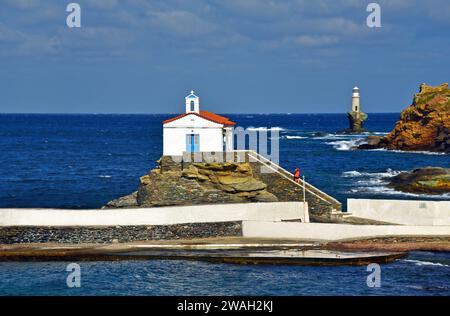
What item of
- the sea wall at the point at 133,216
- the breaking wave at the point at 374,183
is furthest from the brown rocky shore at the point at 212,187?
the breaking wave at the point at 374,183

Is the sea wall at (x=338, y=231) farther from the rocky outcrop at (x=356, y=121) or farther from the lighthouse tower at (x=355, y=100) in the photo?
the rocky outcrop at (x=356, y=121)

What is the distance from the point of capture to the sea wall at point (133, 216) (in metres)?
38.5

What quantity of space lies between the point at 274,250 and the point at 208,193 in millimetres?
9724

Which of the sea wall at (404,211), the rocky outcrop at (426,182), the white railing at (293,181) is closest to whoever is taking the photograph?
the sea wall at (404,211)

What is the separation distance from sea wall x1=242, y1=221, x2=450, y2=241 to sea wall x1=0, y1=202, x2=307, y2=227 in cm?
181

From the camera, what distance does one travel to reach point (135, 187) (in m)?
71.6

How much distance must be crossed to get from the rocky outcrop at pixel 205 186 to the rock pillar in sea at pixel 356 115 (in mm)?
97817

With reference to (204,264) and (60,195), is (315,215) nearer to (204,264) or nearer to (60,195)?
(204,264)

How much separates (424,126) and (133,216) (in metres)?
76.1

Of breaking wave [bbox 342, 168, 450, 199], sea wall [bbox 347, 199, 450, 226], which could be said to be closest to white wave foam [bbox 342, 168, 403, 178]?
breaking wave [bbox 342, 168, 450, 199]

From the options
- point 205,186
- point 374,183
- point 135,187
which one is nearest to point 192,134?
point 205,186

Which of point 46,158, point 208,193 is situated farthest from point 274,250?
point 46,158

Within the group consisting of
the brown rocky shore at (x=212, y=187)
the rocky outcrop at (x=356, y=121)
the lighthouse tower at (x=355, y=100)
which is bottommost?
the brown rocky shore at (x=212, y=187)

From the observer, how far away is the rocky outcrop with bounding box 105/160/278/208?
150ft
